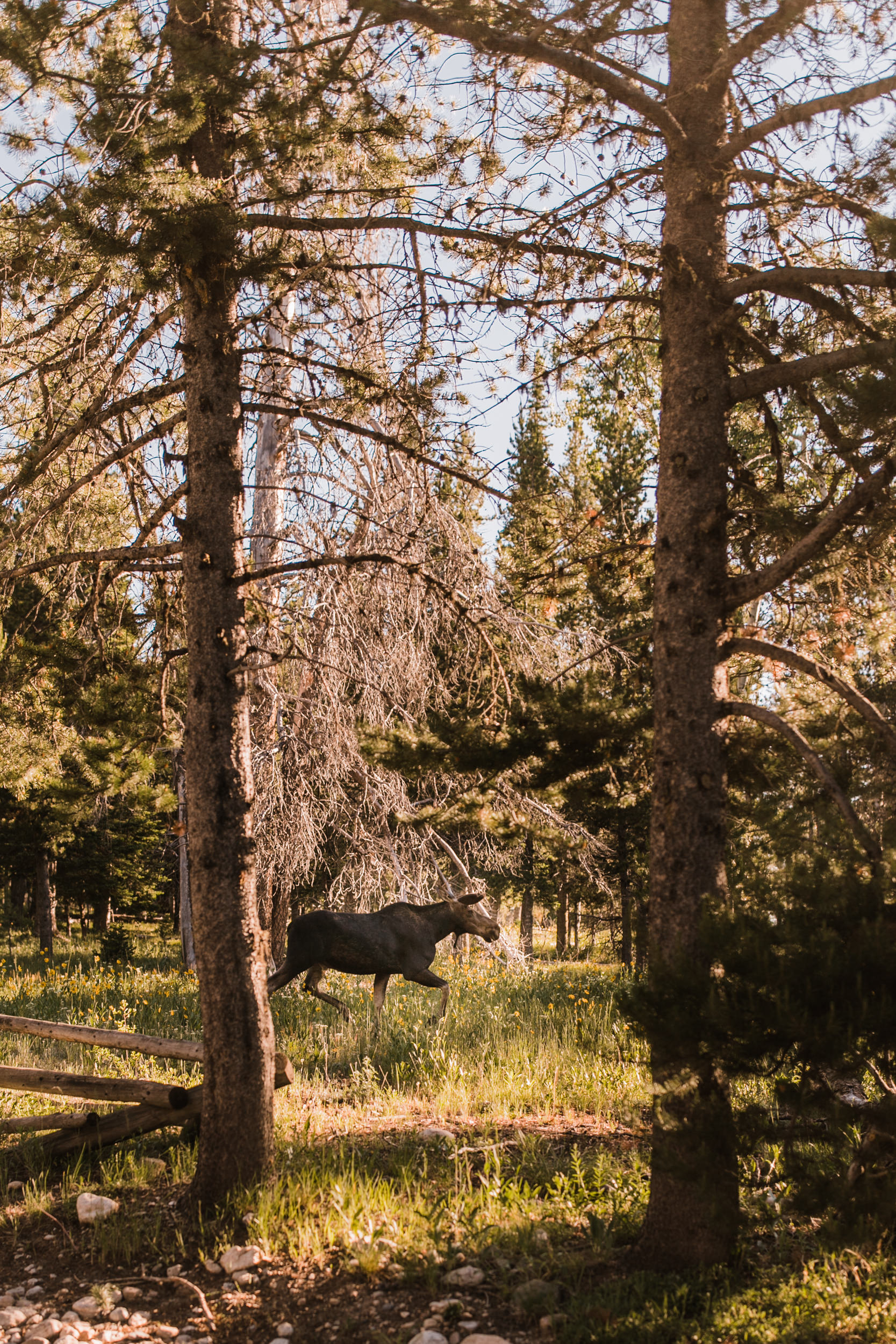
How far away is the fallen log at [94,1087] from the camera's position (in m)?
5.62

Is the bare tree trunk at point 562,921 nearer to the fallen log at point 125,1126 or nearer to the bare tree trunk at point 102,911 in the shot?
the bare tree trunk at point 102,911

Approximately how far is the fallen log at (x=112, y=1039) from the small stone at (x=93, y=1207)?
1026 millimetres

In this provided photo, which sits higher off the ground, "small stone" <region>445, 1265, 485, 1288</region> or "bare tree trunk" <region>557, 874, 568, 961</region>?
"small stone" <region>445, 1265, 485, 1288</region>

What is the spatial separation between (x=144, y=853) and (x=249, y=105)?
66.2 feet

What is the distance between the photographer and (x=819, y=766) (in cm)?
374

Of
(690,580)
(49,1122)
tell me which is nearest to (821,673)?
(690,580)

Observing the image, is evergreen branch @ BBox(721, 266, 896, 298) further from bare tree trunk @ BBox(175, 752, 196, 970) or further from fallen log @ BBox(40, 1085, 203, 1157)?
bare tree trunk @ BBox(175, 752, 196, 970)

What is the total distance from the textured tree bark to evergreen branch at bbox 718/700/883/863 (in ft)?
8.29

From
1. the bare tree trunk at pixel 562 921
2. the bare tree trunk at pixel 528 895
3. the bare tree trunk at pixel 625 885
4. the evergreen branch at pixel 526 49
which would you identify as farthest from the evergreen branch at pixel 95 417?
the bare tree trunk at pixel 562 921

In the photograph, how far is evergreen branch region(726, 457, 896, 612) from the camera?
3463 mm

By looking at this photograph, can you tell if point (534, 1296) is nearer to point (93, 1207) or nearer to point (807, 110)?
point (93, 1207)

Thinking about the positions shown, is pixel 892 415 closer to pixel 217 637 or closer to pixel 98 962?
pixel 217 637

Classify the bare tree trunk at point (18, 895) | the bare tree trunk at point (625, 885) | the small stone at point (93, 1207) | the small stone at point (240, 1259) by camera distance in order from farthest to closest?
the bare tree trunk at point (18, 895)
the bare tree trunk at point (625, 885)
the small stone at point (93, 1207)
the small stone at point (240, 1259)

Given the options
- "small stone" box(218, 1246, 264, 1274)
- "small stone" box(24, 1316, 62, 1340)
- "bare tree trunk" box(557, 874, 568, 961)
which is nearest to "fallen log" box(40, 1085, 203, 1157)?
"small stone" box(218, 1246, 264, 1274)
